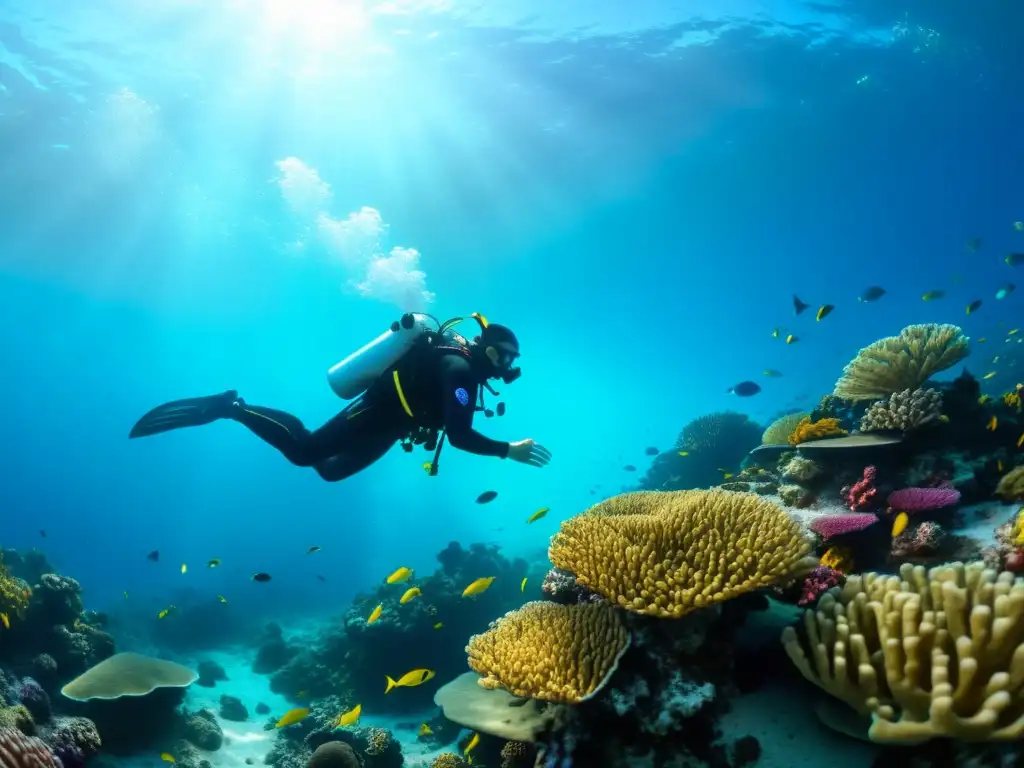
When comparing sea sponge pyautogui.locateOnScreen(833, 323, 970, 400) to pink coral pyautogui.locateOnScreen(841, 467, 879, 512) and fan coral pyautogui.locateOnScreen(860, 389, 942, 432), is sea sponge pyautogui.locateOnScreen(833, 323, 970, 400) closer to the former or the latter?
fan coral pyautogui.locateOnScreen(860, 389, 942, 432)

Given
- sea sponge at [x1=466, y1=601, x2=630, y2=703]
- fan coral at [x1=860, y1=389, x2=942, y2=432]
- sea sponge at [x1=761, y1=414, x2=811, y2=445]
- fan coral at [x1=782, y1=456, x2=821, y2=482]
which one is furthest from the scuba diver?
sea sponge at [x1=761, y1=414, x2=811, y2=445]

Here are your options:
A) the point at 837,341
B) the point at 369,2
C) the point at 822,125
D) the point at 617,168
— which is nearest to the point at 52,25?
the point at 369,2

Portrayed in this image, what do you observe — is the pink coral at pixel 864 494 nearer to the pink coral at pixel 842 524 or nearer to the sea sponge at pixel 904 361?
the pink coral at pixel 842 524

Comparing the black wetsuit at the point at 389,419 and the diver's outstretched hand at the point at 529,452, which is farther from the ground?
the black wetsuit at the point at 389,419

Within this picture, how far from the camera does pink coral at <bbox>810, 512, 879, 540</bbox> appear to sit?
468cm

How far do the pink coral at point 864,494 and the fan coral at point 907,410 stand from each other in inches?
24.9

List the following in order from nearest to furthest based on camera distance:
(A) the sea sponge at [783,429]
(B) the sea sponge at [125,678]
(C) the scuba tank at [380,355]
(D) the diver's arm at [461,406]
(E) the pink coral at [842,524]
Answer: (E) the pink coral at [842,524] < (D) the diver's arm at [461,406] < (C) the scuba tank at [380,355] < (A) the sea sponge at [783,429] < (B) the sea sponge at [125,678]

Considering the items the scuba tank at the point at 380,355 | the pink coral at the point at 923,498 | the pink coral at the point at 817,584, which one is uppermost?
the scuba tank at the point at 380,355

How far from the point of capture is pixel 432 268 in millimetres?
44500

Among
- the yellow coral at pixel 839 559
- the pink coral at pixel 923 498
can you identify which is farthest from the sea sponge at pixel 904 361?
the yellow coral at pixel 839 559

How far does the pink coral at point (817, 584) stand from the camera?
147 inches

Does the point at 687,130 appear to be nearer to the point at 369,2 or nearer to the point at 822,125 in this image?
the point at 822,125

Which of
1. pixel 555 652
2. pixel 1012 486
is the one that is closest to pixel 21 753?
pixel 555 652

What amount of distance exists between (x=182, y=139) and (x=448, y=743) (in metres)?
36.2
